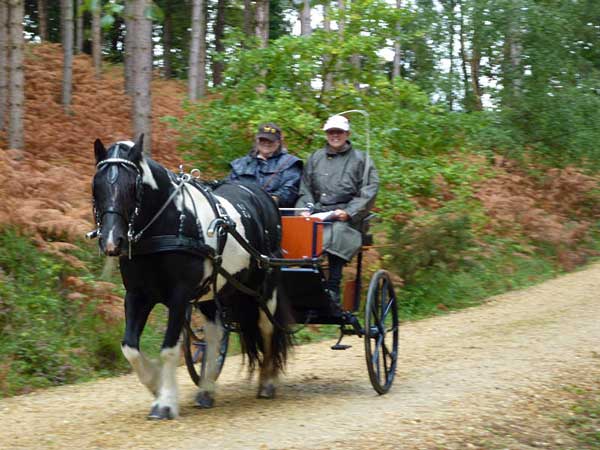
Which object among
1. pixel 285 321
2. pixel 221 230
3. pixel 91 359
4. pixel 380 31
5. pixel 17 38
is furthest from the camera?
pixel 380 31

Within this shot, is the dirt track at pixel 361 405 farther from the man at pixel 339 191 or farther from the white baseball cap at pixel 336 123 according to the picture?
the white baseball cap at pixel 336 123

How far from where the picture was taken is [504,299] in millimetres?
15273

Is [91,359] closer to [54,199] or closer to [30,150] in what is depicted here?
[54,199]

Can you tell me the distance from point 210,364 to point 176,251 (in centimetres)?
146

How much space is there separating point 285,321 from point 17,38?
816cm

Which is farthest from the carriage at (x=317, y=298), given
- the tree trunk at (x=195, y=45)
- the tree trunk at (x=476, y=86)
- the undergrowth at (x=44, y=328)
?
the tree trunk at (x=476, y=86)

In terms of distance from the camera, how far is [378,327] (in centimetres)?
820

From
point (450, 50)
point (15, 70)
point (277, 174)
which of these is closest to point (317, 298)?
point (277, 174)

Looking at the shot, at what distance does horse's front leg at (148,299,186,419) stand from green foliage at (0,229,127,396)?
2478mm

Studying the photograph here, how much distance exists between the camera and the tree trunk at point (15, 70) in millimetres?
13828

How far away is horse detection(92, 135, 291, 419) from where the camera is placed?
6.15 metres

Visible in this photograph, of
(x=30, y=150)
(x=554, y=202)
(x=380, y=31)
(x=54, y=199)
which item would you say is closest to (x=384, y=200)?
(x=380, y=31)

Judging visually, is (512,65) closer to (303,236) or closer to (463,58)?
(463,58)

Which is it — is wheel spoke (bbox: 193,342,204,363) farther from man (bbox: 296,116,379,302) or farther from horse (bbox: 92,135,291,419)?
man (bbox: 296,116,379,302)
